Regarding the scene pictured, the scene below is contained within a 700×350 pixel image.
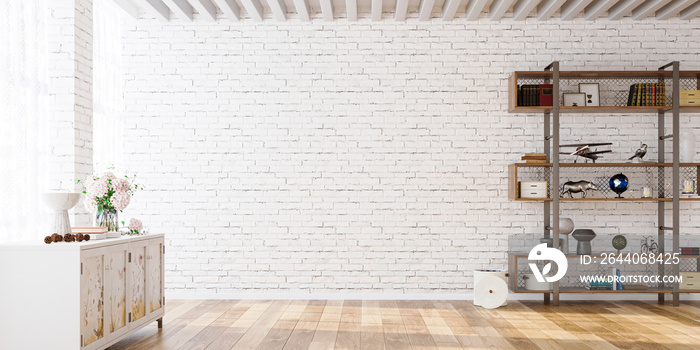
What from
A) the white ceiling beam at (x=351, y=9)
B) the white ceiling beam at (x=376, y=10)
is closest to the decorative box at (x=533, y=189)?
the white ceiling beam at (x=376, y=10)

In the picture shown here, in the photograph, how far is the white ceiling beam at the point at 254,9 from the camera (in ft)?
17.9

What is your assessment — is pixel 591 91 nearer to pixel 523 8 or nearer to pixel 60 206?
pixel 523 8

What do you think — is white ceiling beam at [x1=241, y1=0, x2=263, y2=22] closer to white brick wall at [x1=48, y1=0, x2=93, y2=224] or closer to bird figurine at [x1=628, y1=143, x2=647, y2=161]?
white brick wall at [x1=48, y1=0, x2=93, y2=224]

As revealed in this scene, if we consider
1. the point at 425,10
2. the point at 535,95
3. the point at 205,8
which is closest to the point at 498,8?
the point at 425,10

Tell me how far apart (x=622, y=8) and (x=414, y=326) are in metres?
3.79

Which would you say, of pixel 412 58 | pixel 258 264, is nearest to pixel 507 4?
pixel 412 58

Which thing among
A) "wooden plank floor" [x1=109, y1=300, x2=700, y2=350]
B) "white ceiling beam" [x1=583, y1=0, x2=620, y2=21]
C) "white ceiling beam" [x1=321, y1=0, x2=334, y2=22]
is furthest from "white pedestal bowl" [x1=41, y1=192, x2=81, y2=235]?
"white ceiling beam" [x1=583, y1=0, x2=620, y2=21]

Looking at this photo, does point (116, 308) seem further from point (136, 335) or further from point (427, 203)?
point (427, 203)

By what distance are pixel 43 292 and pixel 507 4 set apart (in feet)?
15.2

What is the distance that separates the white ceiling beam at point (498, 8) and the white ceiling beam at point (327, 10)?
1661mm

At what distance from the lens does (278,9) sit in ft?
18.5

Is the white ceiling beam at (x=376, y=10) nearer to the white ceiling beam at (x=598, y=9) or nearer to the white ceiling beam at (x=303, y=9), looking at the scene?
the white ceiling beam at (x=303, y=9)

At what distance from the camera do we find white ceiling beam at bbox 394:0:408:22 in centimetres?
552

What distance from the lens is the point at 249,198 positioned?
5.94 m
